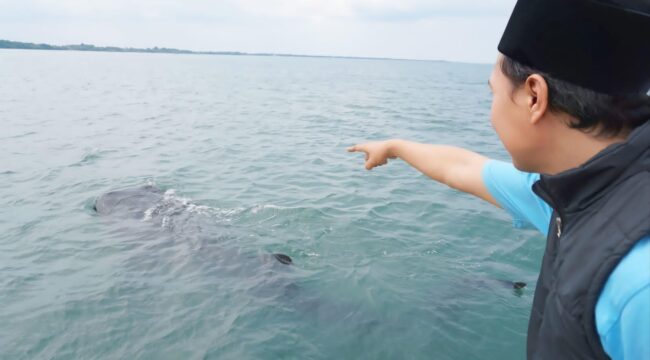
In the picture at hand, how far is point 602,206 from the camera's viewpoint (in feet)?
4.37

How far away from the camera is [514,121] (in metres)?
1.63

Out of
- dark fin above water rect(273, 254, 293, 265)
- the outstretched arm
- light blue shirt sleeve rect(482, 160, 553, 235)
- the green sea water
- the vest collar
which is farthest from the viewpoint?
dark fin above water rect(273, 254, 293, 265)

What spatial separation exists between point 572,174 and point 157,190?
34.0ft

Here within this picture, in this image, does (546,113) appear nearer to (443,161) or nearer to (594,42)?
(594,42)

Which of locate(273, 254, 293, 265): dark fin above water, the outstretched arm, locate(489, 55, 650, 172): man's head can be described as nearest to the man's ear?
locate(489, 55, 650, 172): man's head

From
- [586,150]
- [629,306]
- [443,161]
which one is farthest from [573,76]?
[443,161]

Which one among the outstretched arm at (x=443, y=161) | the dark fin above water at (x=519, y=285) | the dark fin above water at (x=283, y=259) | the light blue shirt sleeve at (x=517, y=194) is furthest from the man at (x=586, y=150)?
the dark fin above water at (x=283, y=259)

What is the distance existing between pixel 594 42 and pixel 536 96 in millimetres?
228

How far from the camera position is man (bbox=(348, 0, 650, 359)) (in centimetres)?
119

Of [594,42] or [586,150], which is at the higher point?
[594,42]

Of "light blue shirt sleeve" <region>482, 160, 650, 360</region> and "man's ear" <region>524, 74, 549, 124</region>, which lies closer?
"light blue shirt sleeve" <region>482, 160, 650, 360</region>

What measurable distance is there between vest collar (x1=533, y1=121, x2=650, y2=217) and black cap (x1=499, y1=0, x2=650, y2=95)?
161 mm

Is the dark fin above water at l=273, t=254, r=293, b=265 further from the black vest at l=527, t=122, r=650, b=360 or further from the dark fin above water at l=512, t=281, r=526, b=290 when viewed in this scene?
the black vest at l=527, t=122, r=650, b=360

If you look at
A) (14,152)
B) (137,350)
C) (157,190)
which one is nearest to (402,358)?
(137,350)
